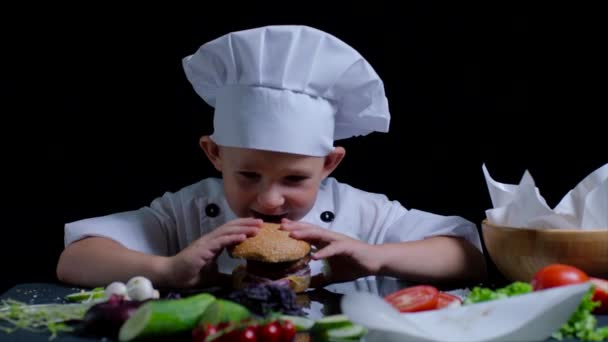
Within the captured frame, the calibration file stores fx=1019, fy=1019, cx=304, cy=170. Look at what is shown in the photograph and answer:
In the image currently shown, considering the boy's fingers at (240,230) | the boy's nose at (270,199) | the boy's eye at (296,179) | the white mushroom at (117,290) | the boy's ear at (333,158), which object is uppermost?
the boy's ear at (333,158)

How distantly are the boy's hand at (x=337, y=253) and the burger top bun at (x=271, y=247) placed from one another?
1.0 inches

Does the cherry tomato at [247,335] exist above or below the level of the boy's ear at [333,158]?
below

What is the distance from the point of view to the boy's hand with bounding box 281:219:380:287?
2080 millimetres

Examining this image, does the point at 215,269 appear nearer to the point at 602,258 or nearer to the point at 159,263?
the point at 159,263

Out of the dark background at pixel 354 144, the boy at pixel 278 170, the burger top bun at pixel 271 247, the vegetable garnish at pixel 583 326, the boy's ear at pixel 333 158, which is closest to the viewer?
the vegetable garnish at pixel 583 326

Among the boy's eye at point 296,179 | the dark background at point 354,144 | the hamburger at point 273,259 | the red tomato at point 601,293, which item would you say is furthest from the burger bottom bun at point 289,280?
the dark background at point 354,144

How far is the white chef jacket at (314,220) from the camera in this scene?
2369 mm

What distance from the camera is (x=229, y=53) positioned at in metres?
2.20

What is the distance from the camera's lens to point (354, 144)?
9.27ft

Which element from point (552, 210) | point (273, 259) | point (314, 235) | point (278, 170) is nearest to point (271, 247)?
point (273, 259)

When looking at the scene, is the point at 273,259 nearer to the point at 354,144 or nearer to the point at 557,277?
the point at 557,277

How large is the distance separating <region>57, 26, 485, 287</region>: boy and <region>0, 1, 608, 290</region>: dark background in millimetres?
403

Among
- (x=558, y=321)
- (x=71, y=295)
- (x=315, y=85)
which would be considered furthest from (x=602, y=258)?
(x=71, y=295)

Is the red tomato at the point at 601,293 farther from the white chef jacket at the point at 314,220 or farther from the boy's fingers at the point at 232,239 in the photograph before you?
the boy's fingers at the point at 232,239
